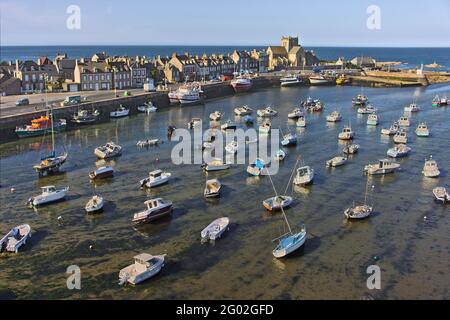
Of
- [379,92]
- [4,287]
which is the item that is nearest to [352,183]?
[4,287]

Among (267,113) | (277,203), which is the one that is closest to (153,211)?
(277,203)

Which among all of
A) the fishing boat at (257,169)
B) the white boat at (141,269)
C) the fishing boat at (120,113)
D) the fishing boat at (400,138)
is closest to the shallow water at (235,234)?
the white boat at (141,269)

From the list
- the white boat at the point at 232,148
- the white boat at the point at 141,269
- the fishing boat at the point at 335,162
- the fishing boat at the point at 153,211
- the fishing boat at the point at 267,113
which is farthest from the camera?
the fishing boat at the point at 267,113

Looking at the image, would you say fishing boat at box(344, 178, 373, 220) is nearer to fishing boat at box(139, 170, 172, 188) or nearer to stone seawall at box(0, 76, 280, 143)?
fishing boat at box(139, 170, 172, 188)

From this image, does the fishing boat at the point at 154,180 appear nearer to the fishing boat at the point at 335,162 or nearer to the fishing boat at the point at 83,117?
the fishing boat at the point at 335,162

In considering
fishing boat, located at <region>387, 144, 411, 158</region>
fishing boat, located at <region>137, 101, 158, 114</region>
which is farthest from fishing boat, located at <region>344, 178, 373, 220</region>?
fishing boat, located at <region>137, 101, 158, 114</region>

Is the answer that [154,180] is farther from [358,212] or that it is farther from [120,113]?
[120,113]

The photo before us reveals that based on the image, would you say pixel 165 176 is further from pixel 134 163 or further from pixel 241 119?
pixel 241 119
